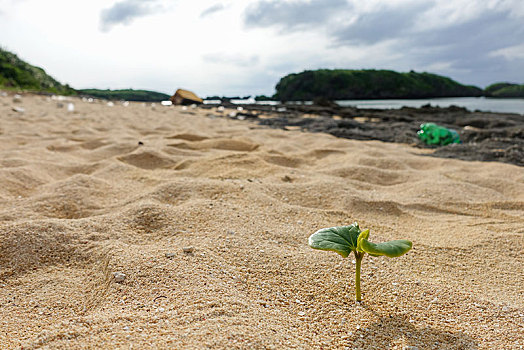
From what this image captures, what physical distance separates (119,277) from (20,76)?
18.1m

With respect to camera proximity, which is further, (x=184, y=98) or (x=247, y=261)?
(x=184, y=98)

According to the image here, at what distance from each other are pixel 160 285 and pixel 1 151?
99.3 inches

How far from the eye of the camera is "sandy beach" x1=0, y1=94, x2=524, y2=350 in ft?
2.90

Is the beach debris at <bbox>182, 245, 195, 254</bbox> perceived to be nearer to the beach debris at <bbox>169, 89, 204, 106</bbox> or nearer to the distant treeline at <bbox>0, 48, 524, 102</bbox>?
the beach debris at <bbox>169, 89, 204, 106</bbox>

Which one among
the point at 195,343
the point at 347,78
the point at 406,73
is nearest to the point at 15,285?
the point at 195,343

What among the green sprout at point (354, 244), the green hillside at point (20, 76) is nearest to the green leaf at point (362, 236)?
the green sprout at point (354, 244)

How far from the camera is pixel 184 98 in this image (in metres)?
14.8

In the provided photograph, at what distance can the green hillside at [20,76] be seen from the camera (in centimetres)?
1421

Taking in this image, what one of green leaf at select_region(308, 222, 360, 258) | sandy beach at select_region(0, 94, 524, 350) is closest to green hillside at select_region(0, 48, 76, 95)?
sandy beach at select_region(0, 94, 524, 350)

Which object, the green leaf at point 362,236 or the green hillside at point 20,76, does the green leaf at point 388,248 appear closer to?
the green leaf at point 362,236

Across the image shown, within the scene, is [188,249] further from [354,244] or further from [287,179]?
[287,179]

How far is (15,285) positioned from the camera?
1126 millimetres

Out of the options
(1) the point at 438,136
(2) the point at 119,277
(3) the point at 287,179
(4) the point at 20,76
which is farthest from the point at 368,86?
(2) the point at 119,277

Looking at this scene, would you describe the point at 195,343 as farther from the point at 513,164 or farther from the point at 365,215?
the point at 513,164
